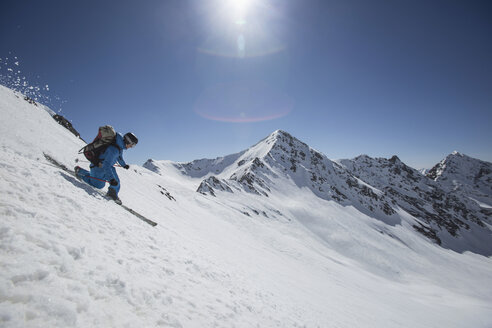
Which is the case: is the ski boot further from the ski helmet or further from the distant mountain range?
the distant mountain range

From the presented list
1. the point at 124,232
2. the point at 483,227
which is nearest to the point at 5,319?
the point at 124,232

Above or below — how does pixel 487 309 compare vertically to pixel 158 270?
above

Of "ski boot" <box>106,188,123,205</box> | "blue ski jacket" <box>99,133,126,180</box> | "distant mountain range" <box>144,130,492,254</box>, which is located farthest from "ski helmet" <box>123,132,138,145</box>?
"distant mountain range" <box>144,130,492,254</box>

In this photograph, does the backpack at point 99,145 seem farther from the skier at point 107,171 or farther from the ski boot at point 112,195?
the ski boot at point 112,195

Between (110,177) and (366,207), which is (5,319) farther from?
(366,207)

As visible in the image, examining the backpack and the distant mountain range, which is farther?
the distant mountain range

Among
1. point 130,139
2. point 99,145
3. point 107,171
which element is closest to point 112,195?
point 107,171

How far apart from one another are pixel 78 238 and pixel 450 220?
196814 millimetres

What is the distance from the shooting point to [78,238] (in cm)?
464

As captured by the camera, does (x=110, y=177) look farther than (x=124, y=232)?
Yes

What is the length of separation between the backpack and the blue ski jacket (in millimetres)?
239

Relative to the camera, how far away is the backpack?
28.8ft

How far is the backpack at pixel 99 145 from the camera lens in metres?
8.79

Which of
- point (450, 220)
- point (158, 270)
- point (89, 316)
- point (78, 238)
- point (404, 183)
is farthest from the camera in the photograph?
point (404, 183)
